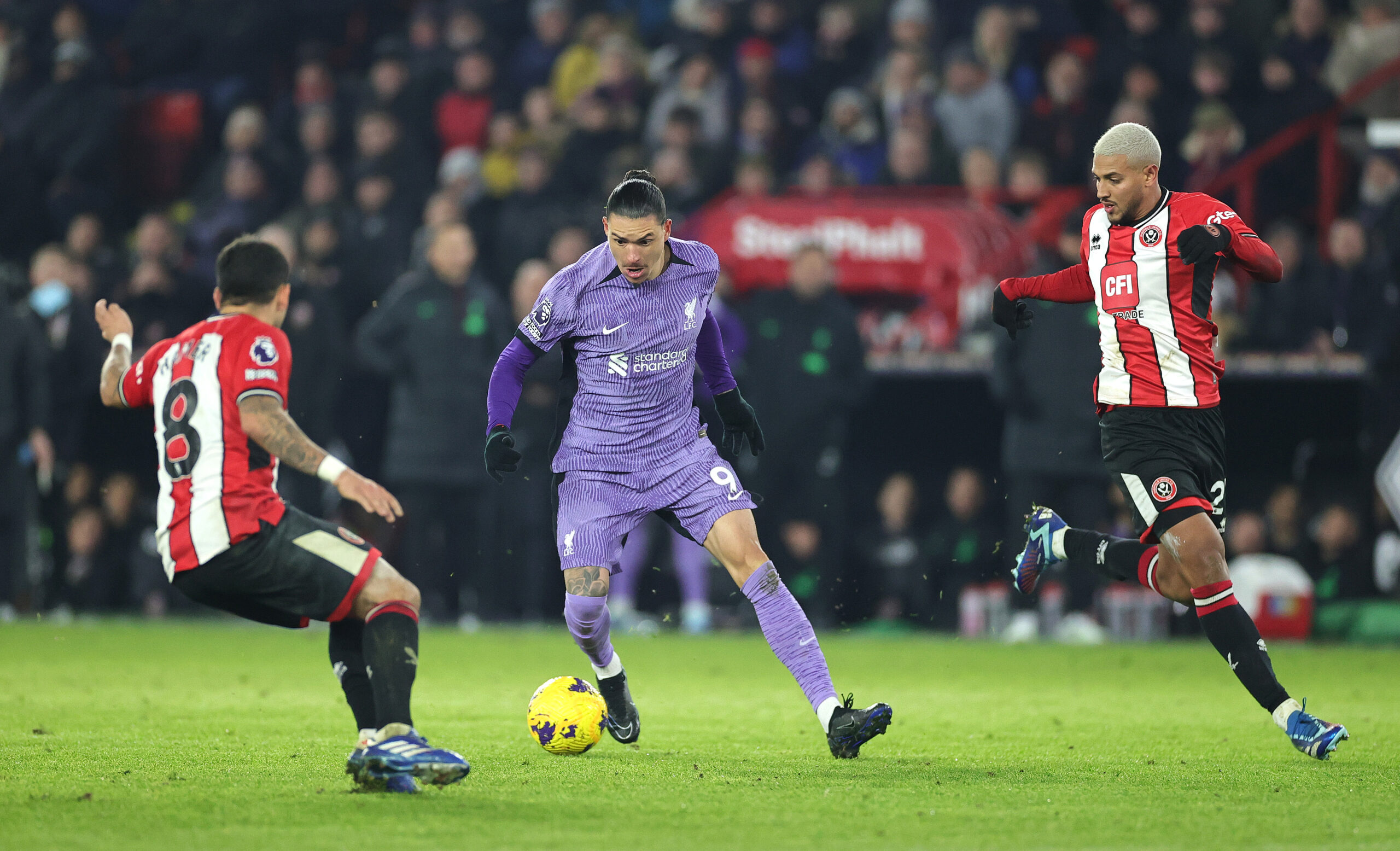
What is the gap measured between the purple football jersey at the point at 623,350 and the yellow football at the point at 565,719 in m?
0.84

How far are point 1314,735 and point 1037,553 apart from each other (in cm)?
156

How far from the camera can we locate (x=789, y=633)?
6113mm

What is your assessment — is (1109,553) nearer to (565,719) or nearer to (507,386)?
(565,719)

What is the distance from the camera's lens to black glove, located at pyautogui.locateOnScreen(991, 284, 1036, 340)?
6.87 meters

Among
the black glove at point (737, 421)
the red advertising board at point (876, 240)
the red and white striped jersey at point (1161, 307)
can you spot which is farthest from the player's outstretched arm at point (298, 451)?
the red advertising board at point (876, 240)

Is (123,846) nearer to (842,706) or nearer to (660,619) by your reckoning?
(842,706)

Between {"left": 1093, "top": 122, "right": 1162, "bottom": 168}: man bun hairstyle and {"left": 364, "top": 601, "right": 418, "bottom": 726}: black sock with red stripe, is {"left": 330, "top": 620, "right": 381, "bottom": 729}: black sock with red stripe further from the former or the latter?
{"left": 1093, "top": 122, "right": 1162, "bottom": 168}: man bun hairstyle

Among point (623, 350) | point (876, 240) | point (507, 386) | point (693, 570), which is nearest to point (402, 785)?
point (507, 386)

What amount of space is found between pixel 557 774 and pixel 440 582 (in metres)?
6.83

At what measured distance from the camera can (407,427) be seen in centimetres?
1209

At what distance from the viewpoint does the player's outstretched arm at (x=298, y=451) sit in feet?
16.2

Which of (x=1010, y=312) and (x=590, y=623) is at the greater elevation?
(x=1010, y=312)

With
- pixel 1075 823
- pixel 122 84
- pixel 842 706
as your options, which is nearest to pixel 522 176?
pixel 122 84

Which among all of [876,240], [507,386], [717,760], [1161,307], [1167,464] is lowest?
[717,760]
